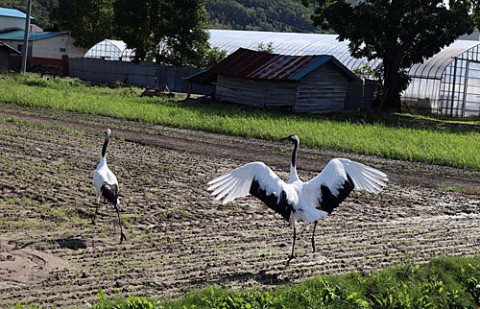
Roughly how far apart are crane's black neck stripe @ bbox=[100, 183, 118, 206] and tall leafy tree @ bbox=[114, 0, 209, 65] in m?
38.6

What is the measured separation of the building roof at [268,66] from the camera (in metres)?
34.4

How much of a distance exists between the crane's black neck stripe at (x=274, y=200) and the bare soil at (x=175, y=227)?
27.4 inches

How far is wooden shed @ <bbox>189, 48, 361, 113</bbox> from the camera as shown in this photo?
34656 mm

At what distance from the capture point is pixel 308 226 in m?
12.3

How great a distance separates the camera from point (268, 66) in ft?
117

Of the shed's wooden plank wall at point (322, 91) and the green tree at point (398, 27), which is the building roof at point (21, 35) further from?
the shed's wooden plank wall at point (322, 91)

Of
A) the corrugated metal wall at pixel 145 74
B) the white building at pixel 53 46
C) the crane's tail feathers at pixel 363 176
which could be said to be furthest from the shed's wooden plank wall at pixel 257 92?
the white building at pixel 53 46

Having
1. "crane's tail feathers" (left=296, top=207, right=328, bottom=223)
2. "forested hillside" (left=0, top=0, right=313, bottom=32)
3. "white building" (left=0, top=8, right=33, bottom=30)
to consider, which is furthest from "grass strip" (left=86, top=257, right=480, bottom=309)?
"forested hillside" (left=0, top=0, right=313, bottom=32)

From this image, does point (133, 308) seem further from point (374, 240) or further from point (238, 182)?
point (374, 240)

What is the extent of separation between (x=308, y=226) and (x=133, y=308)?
5.47 metres

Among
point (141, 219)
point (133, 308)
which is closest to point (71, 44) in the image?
point (141, 219)

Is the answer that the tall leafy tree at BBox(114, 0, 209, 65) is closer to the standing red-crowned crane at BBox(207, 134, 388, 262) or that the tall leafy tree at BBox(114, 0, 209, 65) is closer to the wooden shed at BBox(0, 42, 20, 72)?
the wooden shed at BBox(0, 42, 20, 72)

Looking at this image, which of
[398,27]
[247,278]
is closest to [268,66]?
[398,27]

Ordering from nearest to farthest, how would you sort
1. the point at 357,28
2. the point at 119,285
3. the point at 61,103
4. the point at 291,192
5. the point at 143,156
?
the point at 119,285
the point at 291,192
the point at 143,156
the point at 61,103
the point at 357,28
